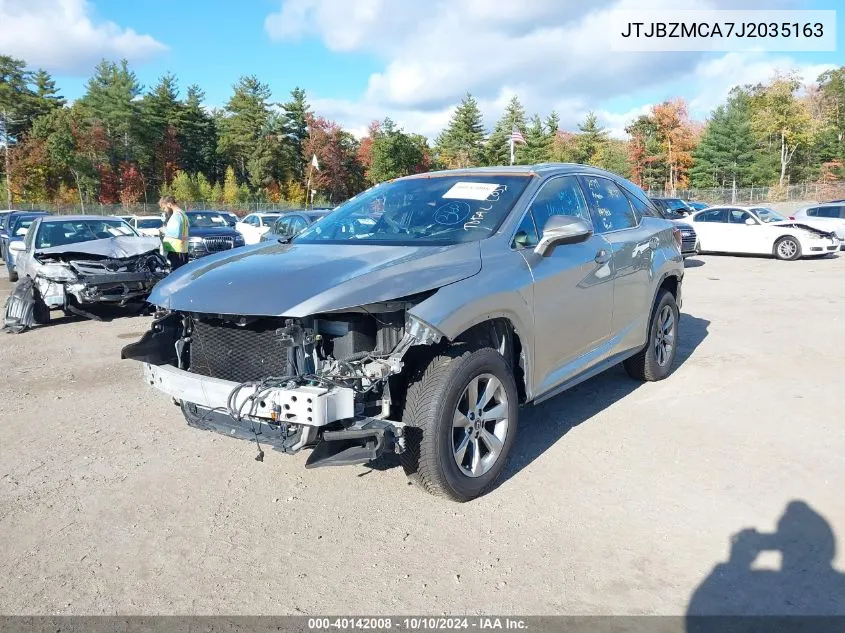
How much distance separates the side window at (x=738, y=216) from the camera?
19.3 metres

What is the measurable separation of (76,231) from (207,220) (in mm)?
12782

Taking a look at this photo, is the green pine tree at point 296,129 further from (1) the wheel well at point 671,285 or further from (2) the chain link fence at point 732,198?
(1) the wheel well at point 671,285

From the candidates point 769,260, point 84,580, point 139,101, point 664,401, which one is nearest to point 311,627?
point 84,580

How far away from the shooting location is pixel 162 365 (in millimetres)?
4004

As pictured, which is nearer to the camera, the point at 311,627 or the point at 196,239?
the point at 311,627

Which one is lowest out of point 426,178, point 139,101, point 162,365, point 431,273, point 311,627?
point 311,627

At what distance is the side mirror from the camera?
13.2 feet

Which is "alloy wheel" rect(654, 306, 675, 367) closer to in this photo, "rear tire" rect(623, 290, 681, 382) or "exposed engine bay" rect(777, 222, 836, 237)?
"rear tire" rect(623, 290, 681, 382)

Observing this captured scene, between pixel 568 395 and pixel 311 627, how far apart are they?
3.54 m

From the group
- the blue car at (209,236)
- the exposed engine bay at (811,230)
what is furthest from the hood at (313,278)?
the exposed engine bay at (811,230)

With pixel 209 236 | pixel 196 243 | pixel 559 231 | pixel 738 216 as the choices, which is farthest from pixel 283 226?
pixel 559 231

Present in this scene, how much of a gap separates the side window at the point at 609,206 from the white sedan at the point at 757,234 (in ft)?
49.6

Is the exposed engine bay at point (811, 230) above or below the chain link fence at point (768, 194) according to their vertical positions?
below

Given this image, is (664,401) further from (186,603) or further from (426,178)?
(186,603)
